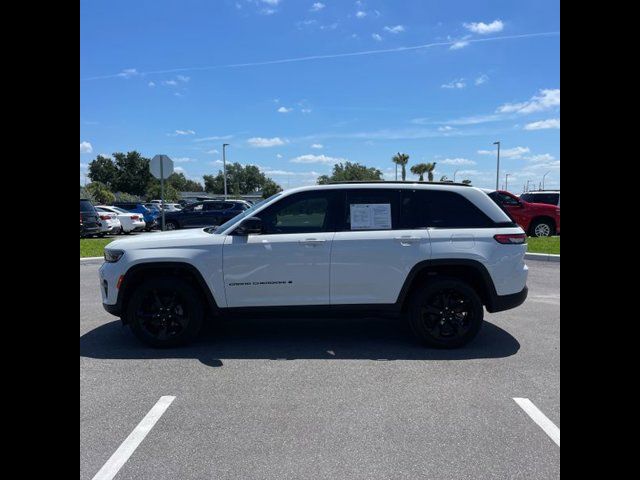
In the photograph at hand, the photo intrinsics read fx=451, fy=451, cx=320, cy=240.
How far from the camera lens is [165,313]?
4871 millimetres

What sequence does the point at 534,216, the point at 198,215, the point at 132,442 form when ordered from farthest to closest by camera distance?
the point at 198,215, the point at 534,216, the point at 132,442

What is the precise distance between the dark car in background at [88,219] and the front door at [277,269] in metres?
15.0

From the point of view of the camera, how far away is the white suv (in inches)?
189

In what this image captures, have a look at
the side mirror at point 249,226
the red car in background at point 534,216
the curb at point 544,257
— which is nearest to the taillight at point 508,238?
the side mirror at point 249,226

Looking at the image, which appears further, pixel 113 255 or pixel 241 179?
pixel 241 179

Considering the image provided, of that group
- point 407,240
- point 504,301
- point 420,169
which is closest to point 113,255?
point 407,240

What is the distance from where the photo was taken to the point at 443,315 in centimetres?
489

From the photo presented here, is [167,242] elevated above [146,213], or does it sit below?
below

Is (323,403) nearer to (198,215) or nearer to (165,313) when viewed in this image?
(165,313)

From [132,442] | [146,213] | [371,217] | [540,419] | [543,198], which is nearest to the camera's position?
[132,442]

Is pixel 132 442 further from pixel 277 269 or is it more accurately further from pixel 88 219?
pixel 88 219

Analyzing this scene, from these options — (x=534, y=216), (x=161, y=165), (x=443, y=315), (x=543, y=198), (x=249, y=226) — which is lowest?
(x=443, y=315)

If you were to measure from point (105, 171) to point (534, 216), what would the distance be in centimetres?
7702
